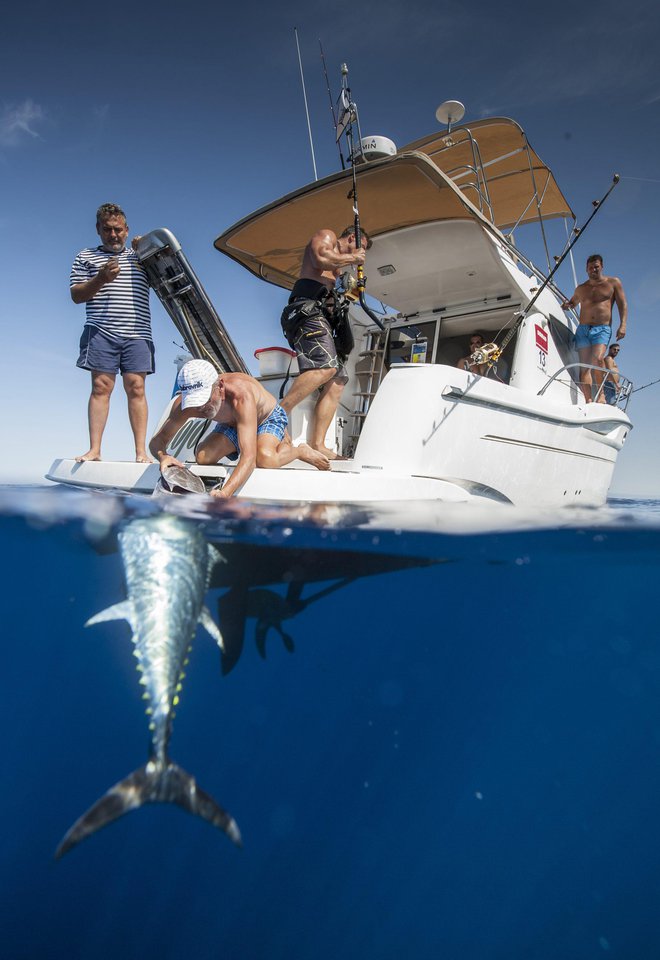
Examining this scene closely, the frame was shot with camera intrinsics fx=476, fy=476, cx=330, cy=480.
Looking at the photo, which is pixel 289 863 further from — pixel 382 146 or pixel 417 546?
pixel 382 146

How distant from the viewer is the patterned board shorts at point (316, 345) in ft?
13.8

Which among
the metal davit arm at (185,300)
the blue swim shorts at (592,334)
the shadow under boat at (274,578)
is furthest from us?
the blue swim shorts at (592,334)

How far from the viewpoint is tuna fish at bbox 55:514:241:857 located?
1.70m

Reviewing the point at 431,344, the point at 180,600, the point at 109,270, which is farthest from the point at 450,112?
the point at 180,600

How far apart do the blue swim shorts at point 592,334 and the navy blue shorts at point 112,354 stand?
5604 mm

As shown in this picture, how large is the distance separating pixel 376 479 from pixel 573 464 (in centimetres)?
326

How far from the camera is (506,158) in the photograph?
21.1 feet

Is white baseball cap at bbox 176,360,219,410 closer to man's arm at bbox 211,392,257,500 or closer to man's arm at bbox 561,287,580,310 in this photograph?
man's arm at bbox 211,392,257,500

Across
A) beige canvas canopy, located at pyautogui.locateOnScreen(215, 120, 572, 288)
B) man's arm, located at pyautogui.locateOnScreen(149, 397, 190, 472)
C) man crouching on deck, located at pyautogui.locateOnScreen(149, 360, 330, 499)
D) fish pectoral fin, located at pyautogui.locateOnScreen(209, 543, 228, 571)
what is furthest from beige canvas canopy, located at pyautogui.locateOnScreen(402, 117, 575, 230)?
fish pectoral fin, located at pyautogui.locateOnScreen(209, 543, 228, 571)

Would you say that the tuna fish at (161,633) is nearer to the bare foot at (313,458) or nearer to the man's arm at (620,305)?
the bare foot at (313,458)

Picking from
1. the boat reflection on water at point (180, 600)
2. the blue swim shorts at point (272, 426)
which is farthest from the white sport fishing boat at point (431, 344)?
the boat reflection on water at point (180, 600)

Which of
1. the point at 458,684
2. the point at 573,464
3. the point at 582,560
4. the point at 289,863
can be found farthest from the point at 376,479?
the point at 289,863

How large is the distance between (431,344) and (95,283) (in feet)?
15.3

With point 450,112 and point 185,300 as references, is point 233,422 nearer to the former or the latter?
point 185,300
